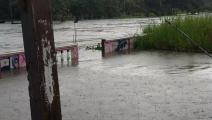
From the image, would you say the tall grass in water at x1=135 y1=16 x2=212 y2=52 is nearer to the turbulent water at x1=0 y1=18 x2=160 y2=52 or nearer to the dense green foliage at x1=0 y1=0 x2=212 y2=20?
the turbulent water at x1=0 y1=18 x2=160 y2=52

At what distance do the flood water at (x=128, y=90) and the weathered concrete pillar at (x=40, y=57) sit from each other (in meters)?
4.10

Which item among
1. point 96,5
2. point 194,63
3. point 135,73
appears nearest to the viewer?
point 135,73

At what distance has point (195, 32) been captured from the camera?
21.2 metres

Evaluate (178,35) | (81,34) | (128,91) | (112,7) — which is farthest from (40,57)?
(112,7)

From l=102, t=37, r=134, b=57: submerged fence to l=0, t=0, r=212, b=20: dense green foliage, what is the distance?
60784 mm

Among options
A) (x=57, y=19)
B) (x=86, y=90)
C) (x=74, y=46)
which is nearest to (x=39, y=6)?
(x=86, y=90)

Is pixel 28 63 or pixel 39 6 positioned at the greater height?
pixel 39 6

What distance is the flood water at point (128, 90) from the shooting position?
9331 millimetres

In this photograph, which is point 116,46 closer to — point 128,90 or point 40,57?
point 128,90

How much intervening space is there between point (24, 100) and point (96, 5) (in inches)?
3352

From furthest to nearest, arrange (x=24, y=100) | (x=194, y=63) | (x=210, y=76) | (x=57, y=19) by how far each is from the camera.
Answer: (x=57, y=19)
(x=194, y=63)
(x=210, y=76)
(x=24, y=100)

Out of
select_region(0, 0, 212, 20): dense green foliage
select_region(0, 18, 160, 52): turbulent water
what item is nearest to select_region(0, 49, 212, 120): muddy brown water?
select_region(0, 18, 160, 52): turbulent water

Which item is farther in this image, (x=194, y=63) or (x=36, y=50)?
(x=194, y=63)

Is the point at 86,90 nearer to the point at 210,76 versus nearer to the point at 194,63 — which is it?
the point at 210,76
